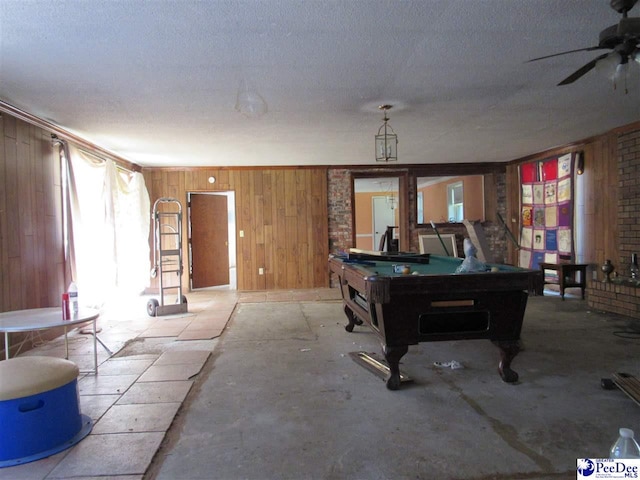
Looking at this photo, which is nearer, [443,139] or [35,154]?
[35,154]

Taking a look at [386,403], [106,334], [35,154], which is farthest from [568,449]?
[35,154]

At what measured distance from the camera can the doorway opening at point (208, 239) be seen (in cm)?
822

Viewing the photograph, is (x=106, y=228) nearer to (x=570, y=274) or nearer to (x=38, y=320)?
(x=38, y=320)

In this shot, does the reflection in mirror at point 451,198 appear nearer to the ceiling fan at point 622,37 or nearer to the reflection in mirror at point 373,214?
the reflection in mirror at point 373,214

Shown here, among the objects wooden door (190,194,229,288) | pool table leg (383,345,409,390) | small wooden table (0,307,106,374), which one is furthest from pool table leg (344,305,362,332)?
wooden door (190,194,229,288)

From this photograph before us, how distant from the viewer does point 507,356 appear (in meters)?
3.10

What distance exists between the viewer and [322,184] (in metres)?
8.17

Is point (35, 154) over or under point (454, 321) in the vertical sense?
over

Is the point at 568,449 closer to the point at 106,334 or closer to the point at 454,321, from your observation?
the point at 454,321

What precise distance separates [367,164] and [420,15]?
18.8ft

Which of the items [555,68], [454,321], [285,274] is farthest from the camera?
[285,274]

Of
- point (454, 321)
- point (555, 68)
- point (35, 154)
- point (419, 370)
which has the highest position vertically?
point (555, 68)

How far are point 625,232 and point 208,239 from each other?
7141 millimetres

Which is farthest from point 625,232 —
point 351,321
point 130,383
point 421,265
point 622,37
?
point 130,383
